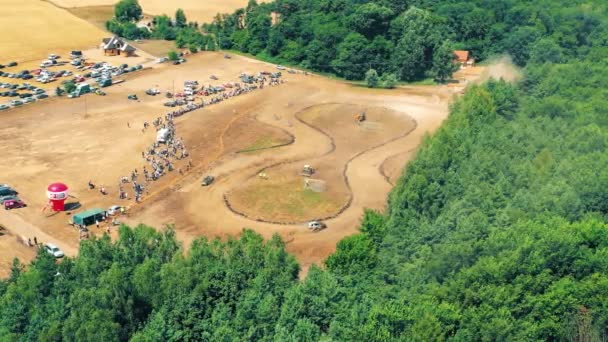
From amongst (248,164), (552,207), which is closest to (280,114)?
(248,164)

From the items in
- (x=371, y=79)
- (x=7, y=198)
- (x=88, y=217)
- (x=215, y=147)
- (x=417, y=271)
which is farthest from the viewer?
(x=371, y=79)

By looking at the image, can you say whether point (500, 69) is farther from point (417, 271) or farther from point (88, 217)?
point (417, 271)

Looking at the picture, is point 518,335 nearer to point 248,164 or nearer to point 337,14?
point 248,164

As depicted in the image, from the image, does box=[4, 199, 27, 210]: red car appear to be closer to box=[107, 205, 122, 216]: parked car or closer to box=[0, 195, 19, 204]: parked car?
box=[0, 195, 19, 204]: parked car

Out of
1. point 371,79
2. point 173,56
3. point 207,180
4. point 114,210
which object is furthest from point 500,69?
point 114,210

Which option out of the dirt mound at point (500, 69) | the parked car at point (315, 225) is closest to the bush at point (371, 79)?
the dirt mound at point (500, 69)
